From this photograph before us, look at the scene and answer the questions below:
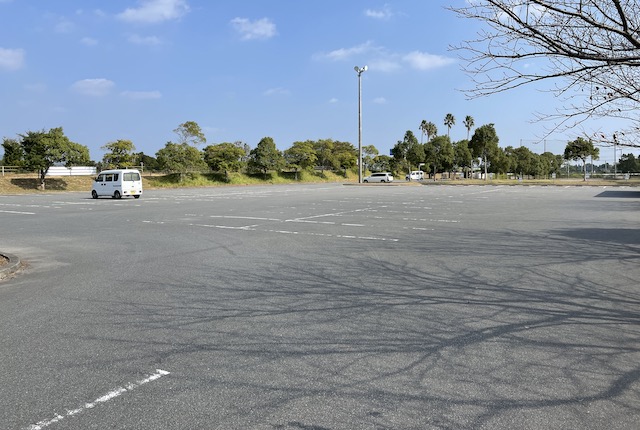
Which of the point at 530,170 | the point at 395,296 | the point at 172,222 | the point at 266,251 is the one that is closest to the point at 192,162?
the point at 172,222

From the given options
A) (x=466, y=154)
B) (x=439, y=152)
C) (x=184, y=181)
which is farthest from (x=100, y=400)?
(x=466, y=154)

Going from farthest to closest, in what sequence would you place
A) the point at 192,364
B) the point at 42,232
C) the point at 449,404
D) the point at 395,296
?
the point at 42,232 → the point at 395,296 → the point at 192,364 → the point at 449,404

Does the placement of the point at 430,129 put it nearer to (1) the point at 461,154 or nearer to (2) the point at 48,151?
(1) the point at 461,154

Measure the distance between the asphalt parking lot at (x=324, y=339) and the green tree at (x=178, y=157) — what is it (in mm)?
39795

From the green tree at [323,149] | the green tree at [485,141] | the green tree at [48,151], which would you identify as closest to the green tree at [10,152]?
the green tree at [48,151]

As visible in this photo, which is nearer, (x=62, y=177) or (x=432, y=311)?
(x=432, y=311)

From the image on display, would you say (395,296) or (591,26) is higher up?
(591,26)

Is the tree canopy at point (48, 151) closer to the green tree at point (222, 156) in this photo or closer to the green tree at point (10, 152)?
the green tree at point (10, 152)

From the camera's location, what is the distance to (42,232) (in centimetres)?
1209

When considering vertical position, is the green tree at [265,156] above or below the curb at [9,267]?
above

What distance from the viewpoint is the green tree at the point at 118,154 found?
4569cm

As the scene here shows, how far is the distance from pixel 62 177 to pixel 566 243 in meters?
44.2

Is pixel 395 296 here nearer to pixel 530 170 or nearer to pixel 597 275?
pixel 597 275

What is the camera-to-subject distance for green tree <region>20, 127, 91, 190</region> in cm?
3709
